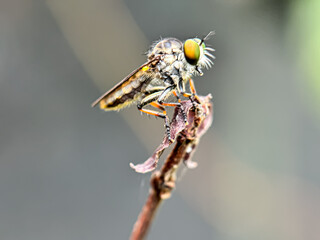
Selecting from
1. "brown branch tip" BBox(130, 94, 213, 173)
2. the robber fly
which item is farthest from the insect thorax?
"brown branch tip" BBox(130, 94, 213, 173)

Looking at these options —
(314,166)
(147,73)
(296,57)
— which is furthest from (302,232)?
(147,73)

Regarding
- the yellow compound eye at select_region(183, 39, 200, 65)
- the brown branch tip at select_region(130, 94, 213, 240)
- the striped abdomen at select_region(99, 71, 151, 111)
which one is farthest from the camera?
the striped abdomen at select_region(99, 71, 151, 111)

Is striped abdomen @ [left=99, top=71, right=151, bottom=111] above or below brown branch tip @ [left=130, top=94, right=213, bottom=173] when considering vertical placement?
above

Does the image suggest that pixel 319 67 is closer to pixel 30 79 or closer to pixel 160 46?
pixel 160 46

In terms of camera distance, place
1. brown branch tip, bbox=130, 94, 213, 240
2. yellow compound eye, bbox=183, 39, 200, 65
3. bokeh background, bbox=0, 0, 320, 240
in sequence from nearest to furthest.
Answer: brown branch tip, bbox=130, 94, 213, 240 → yellow compound eye, bbox=183, 39, 200, 65 → bokeh background, bbox=0, 0, 320, 240

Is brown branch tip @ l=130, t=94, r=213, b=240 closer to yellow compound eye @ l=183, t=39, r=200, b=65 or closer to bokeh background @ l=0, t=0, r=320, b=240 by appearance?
yellow compound eye @ l=183, t=39, r=200, b=65

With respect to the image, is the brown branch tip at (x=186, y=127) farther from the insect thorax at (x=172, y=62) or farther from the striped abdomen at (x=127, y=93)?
the striped abdomen at (x=127, y=93)

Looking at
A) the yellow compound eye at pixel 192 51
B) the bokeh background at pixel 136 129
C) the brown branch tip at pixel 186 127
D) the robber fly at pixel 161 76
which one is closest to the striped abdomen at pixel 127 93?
the robber fly at pixel 161 76
